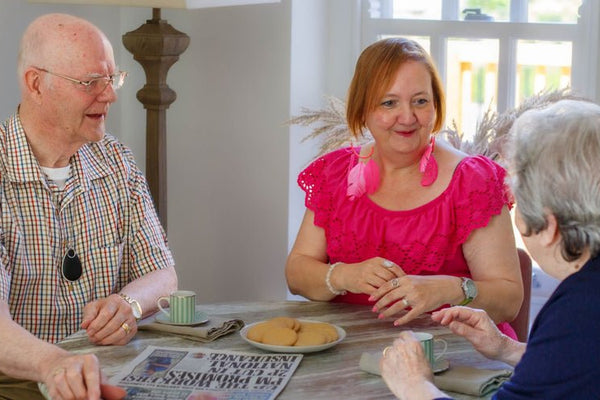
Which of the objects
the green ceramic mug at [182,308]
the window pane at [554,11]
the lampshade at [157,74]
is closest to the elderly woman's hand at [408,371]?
the green ceramic mug at [182,308]

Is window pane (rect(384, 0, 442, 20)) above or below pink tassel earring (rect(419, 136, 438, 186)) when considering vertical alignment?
above

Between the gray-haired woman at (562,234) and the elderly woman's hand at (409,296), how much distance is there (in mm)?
644

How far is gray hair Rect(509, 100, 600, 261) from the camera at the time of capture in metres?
1.55

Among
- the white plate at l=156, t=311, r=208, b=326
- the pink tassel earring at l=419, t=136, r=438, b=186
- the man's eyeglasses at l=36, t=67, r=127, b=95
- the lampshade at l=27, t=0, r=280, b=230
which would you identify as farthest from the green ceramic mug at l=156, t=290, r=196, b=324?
the lampshade at l=27, t=0, r=280, b=230

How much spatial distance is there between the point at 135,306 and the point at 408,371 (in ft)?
2.57

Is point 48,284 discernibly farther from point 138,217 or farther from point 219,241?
point 219,241

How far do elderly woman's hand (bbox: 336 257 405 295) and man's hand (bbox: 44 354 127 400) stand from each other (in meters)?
0.74

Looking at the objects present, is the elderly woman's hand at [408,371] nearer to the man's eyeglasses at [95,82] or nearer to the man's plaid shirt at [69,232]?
the man's plaid shirt at [69,232]

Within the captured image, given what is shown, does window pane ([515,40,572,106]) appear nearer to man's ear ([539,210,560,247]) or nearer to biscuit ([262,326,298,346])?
biscuit ([262,326,298,346])

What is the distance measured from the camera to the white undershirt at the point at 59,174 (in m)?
2.48

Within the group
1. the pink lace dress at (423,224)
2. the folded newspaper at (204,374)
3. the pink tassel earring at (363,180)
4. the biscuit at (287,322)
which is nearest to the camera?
the folded newspaper at (204,374)

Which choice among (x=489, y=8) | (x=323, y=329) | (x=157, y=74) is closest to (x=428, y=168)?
(x=323, y=329)

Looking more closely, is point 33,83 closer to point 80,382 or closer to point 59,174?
point 59,174

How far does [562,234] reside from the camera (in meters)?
1.60
